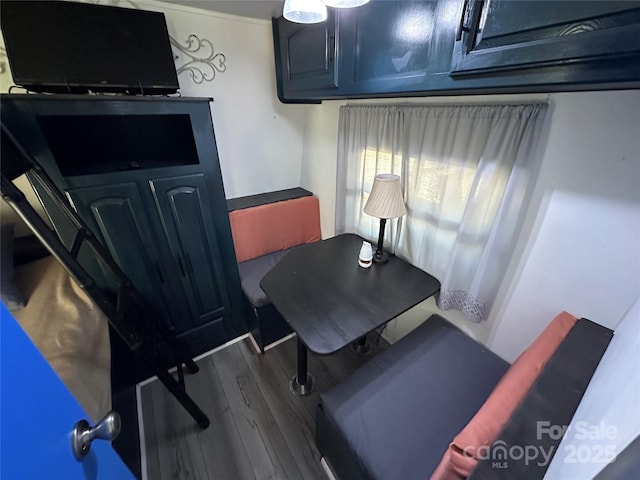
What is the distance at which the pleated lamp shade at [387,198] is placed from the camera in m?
1.36

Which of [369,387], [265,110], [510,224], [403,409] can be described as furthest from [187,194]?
[510,224]

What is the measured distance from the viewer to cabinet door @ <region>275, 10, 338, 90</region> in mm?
1165

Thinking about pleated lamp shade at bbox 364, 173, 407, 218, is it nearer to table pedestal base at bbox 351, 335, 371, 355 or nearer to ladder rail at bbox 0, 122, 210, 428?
table pedestal base at bbox 351, 335, 371, 355

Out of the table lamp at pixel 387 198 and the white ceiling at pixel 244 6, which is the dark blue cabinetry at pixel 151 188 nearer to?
→ the white ceiling at pixel 244 6

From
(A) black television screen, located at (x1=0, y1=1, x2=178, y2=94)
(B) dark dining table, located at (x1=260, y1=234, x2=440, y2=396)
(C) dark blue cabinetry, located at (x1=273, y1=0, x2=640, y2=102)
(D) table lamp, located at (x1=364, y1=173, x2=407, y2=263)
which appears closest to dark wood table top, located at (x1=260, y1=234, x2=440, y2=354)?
(B) dark dining table, located at (x1=260, y1=234, x2=440, y2=396)

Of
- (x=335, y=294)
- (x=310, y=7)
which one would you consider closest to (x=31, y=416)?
(x=335, y=294)

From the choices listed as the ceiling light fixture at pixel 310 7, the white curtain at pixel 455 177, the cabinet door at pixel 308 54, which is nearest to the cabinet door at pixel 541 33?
the ceiling light fixture at pixel 310 7

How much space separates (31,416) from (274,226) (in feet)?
5.43

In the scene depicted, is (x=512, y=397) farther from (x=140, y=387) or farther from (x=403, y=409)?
(x=140, y=387)

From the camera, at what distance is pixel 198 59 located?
1610 mm

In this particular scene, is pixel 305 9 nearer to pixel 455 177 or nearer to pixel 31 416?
pixel 455 177

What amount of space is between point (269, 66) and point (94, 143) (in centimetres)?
129

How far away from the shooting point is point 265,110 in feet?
6.48

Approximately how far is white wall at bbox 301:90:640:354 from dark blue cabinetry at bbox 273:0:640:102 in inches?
6.4
